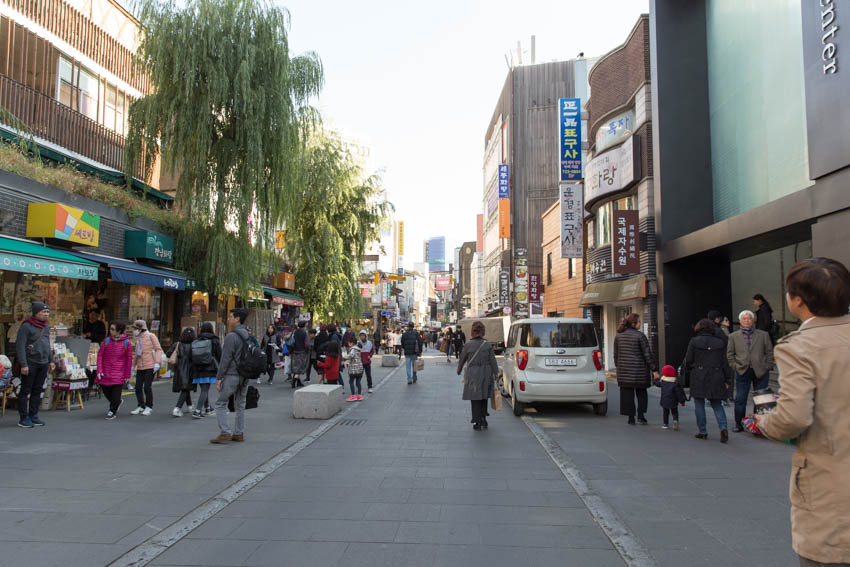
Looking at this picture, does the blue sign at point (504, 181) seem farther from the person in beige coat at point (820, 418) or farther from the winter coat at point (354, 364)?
the person in beige coat at point (820, 418)

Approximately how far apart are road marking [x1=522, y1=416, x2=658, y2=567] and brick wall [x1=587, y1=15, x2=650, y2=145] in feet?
52.5

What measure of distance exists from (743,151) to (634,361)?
30.4 ft

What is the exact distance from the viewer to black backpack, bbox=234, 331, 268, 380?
775 centimetres

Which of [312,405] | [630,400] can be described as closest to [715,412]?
[630,400]

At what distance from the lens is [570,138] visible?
2486 centimetres

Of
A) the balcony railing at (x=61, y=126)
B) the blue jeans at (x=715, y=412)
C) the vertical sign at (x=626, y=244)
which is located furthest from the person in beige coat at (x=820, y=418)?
the vertical sign at (x=626, y=244)

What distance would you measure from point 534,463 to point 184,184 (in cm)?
1209

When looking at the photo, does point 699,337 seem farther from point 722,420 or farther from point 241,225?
point 241,225

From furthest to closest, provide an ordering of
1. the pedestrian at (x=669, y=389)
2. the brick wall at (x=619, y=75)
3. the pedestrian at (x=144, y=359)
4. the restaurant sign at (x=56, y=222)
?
the brick wall at (x=619, y=75)
the restaurant sign at (x=56, y=222)
the pedestrian at (x=144, y=359)
the pedestrian at (x=669, y=389)

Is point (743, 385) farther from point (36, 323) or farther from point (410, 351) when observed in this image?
point (36, 323)

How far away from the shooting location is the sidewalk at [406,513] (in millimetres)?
3994

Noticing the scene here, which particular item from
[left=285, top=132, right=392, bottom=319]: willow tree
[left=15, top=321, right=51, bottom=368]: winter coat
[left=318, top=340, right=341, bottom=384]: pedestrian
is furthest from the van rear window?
[left=285, top=132, right=392, bottom=319]: willow tree

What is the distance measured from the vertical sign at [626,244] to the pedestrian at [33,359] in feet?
49.1

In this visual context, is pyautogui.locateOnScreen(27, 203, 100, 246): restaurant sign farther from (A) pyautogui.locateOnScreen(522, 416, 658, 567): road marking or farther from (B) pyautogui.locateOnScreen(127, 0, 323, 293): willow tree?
(A) pyautogui.locateOnScreen(522, 416, 658, 567): road marking
